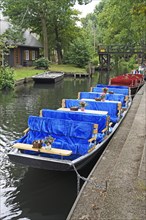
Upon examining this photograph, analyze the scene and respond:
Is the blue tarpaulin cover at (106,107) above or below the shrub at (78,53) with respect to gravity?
below

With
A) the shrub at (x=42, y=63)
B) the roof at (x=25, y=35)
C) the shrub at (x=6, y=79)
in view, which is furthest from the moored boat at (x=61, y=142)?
the roof at (x=25, y=35)

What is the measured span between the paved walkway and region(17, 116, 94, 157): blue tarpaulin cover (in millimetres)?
761

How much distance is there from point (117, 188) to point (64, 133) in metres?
3.12

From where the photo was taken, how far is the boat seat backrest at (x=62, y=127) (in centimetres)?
915

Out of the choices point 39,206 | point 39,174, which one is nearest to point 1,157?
point 39,174

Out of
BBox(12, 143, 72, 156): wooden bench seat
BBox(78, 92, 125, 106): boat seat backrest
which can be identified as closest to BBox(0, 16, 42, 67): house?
A: BBox(78, 92, 125, 106): boat seat backrest

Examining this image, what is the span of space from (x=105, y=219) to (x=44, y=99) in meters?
18.0

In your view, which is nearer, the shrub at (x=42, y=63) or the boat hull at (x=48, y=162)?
the boat hull at (x=48, y=162)

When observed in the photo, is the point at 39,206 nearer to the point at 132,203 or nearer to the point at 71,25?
the point at 132,203

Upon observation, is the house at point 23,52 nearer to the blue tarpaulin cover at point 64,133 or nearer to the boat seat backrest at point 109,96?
the boat seat backrest at point 109,96

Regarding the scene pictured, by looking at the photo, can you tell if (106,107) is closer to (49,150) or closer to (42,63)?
(49,150)

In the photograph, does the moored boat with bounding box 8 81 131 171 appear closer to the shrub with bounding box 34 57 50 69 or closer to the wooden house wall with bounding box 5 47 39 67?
the wooden house wall with bounding box 5 47 39 67

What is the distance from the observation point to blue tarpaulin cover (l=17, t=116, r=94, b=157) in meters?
8.88

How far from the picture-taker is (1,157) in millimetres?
10438
